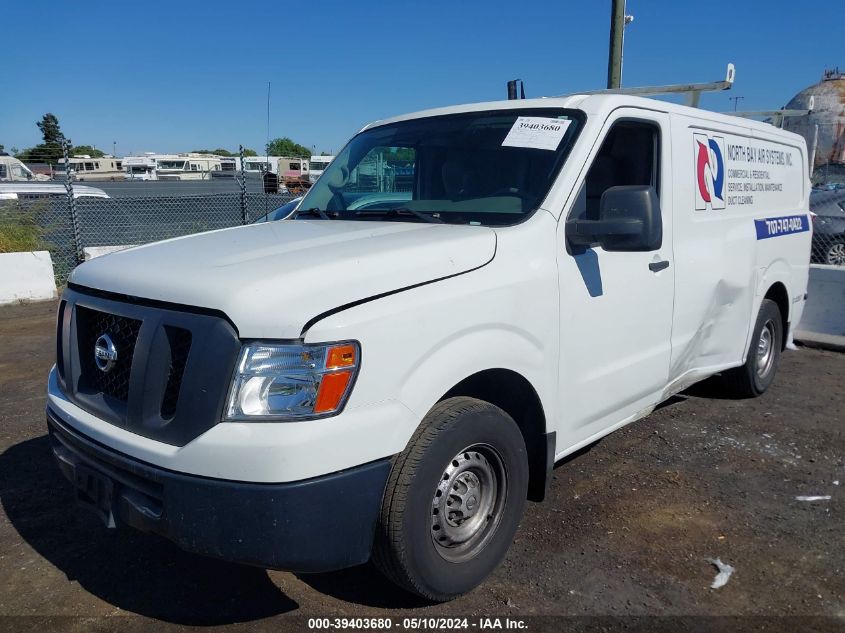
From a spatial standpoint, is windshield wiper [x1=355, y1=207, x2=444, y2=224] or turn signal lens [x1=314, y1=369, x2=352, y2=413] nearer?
turn signal lens [x1=314, y1=369, x2=352, y2=413]

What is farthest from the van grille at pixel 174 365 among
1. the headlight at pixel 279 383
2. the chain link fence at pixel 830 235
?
the chain link fence at pixel 830 235

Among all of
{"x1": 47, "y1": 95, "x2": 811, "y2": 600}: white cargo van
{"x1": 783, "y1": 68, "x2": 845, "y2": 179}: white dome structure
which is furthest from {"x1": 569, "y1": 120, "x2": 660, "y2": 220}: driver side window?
{"x1": 783, "y1": 68, "x2": 845, "y2": 179}: white dome structure

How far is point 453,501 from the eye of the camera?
276 cm

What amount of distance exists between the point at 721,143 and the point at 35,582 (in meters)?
4.50

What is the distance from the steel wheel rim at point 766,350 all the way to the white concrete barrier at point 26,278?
31.1 feet

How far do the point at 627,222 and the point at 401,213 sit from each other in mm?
1100

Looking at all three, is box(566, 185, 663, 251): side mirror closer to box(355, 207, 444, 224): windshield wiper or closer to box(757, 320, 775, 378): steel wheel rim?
box(355, 207, 444, 224): windshield wiper

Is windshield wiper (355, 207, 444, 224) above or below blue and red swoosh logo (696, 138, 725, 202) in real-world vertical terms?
below

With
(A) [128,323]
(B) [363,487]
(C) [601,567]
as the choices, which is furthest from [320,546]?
(C) [601,567]

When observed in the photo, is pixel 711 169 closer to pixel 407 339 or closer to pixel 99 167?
pixel 407 339

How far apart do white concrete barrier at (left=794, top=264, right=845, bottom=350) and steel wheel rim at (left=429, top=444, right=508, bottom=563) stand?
5914mm

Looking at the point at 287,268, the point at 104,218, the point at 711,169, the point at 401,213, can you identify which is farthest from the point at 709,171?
the point at 104,218

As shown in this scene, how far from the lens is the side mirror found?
2990 mm

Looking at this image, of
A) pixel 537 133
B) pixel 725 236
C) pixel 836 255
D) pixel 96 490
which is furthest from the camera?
pixel 836 255
